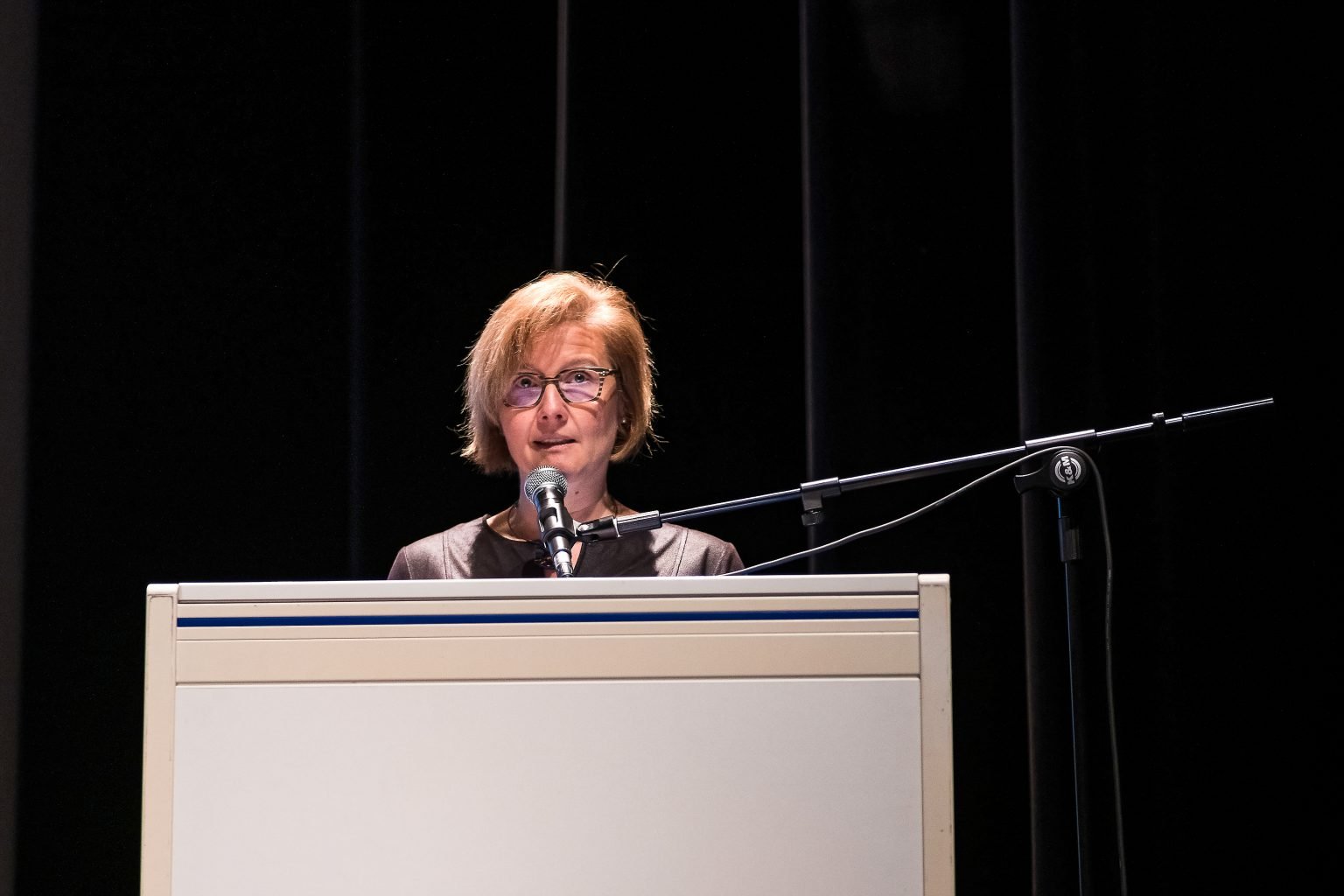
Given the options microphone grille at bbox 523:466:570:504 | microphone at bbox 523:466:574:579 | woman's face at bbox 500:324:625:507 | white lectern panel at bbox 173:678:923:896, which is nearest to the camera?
white lectern panel at bbox 173:678:923:896

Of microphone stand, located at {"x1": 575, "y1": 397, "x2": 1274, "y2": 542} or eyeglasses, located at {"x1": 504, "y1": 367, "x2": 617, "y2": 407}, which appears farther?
eyeglasses, located at {"x1": 504, "y1": 367, "x2": 617, "y2": 407}

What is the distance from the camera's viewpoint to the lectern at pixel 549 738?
100cm

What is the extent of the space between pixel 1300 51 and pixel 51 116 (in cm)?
221

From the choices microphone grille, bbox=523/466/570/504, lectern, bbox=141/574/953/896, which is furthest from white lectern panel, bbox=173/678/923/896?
microphone grille, bbox=523/466/570/504

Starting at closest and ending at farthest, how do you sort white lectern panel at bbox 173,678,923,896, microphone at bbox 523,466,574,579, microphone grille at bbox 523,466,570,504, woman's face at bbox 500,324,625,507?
white lectern panel at bbox 173,678,923,896 < microphone at bbox 523,466,574,579 < microphone grille at bbox 523,466,570,504 < woman's face at bbox 500,324,625,507

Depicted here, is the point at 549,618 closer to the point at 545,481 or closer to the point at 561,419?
the point at 545,481

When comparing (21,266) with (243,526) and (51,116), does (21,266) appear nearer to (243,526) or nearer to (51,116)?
(51,116)

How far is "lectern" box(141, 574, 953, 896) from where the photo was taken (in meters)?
1.00

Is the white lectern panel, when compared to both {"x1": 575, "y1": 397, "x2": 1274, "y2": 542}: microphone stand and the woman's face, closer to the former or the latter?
{"x1": 575, "y1": 397, "x2": 1274, "y2": 542}: microphone stand

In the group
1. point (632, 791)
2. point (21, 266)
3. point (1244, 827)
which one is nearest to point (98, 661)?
point (21, 266)

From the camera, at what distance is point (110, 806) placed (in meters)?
2.12

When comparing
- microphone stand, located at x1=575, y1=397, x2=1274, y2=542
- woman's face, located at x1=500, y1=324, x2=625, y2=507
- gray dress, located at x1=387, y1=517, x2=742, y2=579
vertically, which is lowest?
gray dress, located at x1=387, y1=517, x2=742, y2=579

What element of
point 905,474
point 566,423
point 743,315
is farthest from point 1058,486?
point 743,315

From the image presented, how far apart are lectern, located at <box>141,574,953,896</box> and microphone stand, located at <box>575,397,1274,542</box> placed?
0.88 ft
